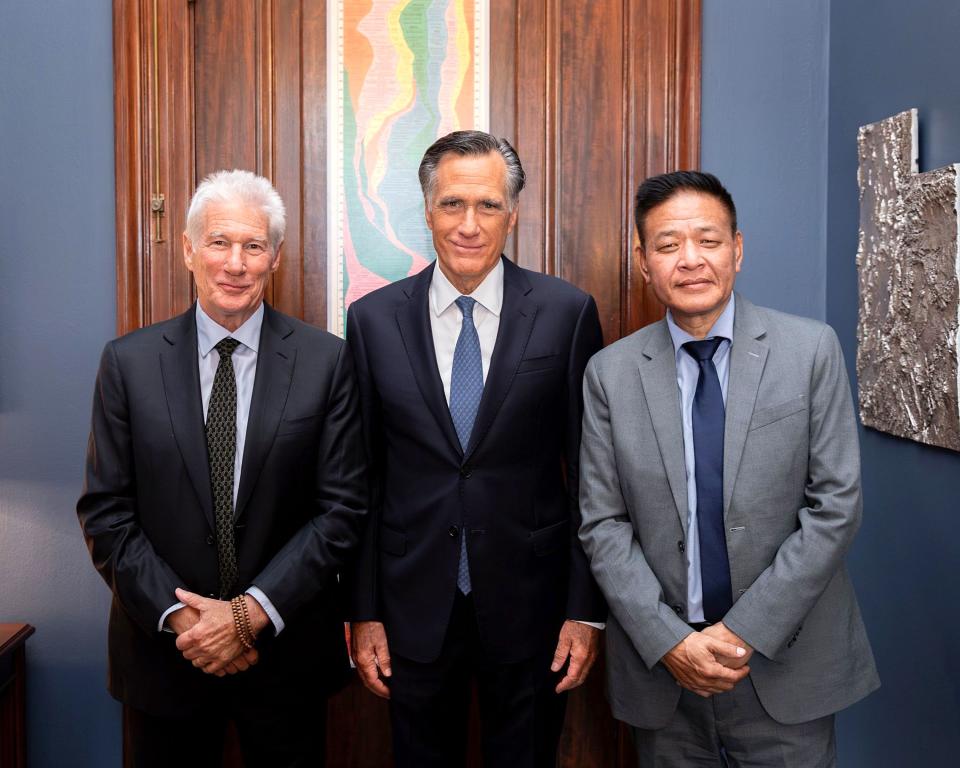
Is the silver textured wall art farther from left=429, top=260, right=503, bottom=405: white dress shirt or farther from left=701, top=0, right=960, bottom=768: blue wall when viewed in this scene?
left=429, top=260, right=503, bottom=405: white dress shirt

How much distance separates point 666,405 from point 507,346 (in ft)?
1.24

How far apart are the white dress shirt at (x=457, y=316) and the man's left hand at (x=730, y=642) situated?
737 millimetres

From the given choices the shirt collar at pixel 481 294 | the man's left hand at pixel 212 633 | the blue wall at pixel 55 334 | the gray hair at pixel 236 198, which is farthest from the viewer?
the blue wall at pixel 55 334

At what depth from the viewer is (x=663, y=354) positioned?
5.38 ft

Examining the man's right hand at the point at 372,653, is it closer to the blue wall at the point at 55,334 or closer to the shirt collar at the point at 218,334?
the shirt collar at the point at 218,334

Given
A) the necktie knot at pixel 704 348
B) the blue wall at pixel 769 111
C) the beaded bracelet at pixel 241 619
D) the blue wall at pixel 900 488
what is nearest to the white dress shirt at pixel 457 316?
the necktie knot at pixel 704 348

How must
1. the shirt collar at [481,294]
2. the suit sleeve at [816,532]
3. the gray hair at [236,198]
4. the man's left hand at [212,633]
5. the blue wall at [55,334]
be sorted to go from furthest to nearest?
the blue wall at [55,334]
the shirt collar at [481,294]
the gray hair at [236,198]
the man's left hand at [212,633]
the suit sleeve at [816,532]

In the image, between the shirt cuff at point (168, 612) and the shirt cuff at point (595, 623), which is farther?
the shirt cuff at point (595, 623)

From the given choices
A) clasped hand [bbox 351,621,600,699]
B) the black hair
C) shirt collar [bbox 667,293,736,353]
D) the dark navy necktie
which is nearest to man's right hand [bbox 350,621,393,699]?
clasped hand [bbox 351,621,600,699]

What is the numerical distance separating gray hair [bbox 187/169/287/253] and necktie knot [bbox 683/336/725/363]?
3.10ft

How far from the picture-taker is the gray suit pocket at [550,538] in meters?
1.74

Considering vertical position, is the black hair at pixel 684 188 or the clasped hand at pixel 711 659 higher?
the black hair at pixel 684 188

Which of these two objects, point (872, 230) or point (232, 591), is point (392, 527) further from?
point (872, 230)

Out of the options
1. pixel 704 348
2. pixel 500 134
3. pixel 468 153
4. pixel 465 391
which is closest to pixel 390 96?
pixel 500 134
